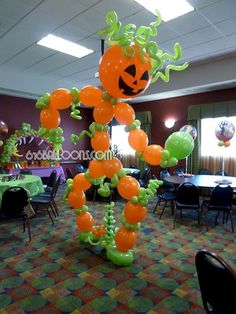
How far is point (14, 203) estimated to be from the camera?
3.65 metres

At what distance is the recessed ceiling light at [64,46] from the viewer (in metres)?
4.71

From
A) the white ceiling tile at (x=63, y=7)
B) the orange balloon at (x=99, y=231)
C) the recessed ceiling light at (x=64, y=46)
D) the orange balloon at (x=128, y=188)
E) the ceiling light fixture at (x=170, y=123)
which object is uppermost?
the recessed ceiling light at (x=64, y=46)

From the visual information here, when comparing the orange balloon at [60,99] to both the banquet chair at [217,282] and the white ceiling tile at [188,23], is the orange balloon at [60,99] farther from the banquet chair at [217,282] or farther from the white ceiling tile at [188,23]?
the white ceiling tile at [188,23]

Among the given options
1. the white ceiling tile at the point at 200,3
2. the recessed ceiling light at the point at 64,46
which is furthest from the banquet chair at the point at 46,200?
the white ceiling tile at the point at 200,3

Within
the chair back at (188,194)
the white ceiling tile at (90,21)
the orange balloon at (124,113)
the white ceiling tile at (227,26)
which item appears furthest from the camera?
the chair back at (188,194)

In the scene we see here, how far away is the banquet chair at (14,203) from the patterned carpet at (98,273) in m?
0.36

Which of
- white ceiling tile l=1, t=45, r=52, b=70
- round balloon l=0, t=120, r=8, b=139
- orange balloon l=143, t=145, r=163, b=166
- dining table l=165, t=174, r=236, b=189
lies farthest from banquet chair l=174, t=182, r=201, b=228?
round balloon l=0, t=120, r=8, b=139

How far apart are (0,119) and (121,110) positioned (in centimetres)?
587

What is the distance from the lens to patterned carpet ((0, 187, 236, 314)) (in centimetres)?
219

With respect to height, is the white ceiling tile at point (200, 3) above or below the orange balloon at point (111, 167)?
above

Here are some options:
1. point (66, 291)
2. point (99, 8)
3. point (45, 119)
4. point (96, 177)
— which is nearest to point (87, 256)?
point (66, 291)

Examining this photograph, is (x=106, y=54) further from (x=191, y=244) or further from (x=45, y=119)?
(x=191, y=244)

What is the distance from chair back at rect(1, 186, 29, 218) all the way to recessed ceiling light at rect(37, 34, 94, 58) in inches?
111

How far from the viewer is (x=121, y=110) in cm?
265
